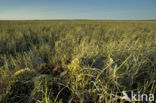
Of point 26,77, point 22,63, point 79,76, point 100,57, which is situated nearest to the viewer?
point 79,76

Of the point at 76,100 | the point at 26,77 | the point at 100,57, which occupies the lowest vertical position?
the point at 76,100

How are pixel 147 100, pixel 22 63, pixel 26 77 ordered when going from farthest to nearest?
pixel 22 63 < pixel 26 77 < pixel 147 100

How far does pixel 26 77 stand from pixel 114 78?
89 centimetres

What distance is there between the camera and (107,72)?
3.37 ft

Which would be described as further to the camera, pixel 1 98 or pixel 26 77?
pixel 26 77

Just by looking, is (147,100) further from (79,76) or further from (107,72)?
(79,76)

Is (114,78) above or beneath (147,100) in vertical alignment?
above

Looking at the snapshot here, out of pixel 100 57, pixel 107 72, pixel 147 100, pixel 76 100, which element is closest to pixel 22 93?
pixel 76 100

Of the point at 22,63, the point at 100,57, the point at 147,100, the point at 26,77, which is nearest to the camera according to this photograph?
the point at 147,100

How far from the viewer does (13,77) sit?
3.26 ft

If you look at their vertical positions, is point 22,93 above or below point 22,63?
below

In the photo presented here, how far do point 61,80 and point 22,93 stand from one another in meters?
0.38

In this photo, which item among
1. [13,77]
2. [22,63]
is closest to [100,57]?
[13,77]

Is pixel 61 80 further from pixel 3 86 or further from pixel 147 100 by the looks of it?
pixel 147 100
